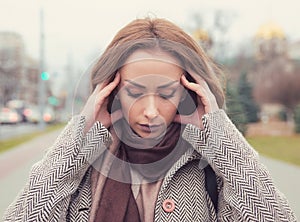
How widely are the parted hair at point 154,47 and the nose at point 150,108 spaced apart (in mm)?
143

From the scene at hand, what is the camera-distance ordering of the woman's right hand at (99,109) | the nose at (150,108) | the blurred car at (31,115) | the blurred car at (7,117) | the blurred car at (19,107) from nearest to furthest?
the nose at (150,108) < the woman's right hand at (99,109) < the blurred car at (7,117) < the blurred car at (31,115) < the blurred car at (19,107)

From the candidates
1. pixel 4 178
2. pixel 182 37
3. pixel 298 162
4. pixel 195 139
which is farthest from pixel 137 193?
pixel 298 162

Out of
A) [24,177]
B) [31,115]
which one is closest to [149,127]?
[24,177]

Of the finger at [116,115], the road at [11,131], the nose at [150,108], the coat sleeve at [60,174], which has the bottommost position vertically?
the road at [11,131]

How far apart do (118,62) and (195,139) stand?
0.30m

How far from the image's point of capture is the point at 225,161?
1598 millimetres

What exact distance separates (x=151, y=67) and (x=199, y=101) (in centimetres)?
21

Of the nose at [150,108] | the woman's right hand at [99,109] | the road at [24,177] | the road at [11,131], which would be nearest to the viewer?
the nose at [150,108]

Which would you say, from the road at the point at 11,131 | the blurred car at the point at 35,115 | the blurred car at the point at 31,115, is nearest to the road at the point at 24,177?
the road at the point at 11,131

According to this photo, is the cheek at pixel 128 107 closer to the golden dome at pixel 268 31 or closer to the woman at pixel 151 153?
the woman at pixel 151 153

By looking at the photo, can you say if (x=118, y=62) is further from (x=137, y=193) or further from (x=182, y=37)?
(x=137, y=193)

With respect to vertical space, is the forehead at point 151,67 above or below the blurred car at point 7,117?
above

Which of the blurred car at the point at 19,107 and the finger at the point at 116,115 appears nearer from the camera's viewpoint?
the finger at the point at 116,115

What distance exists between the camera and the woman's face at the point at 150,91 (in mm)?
1542
